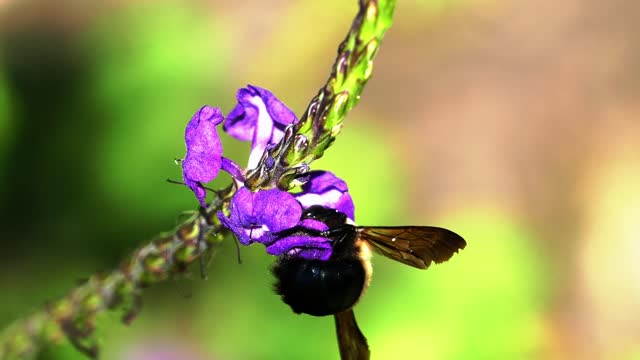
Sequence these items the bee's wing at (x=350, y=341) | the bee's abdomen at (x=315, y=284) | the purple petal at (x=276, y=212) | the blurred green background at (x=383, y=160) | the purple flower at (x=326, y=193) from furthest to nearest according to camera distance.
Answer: the blurred green background at (x=383, y=160)
the bee's wing at (x=350, y=341)
the purple flower at (x=326, y=193)
the bee's abdomen at (x=315, y=284)
the purple petal at (x=276, y=212)

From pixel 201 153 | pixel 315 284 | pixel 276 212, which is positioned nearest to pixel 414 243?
pixel 315 284

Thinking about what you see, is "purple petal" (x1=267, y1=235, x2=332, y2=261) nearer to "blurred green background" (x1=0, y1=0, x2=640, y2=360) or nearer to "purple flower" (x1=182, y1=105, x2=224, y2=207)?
"purple flower" (x1=182, y1=105, x2=224, y2=207)

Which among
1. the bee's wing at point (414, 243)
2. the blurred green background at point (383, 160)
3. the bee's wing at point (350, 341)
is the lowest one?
the bee's wing at point (350, 341)

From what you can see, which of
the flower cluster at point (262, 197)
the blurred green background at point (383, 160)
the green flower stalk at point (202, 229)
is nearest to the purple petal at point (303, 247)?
the flower cluster at point (262, 197)

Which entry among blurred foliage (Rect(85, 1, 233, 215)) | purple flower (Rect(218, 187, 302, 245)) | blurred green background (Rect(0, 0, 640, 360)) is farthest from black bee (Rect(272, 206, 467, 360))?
blurred foliage (Rect(85, 1, 233, 215))

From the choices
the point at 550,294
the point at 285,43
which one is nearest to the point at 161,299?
the point at 285,43

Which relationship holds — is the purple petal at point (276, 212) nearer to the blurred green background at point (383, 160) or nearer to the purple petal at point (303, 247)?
the purple petal at point (303, 247)
